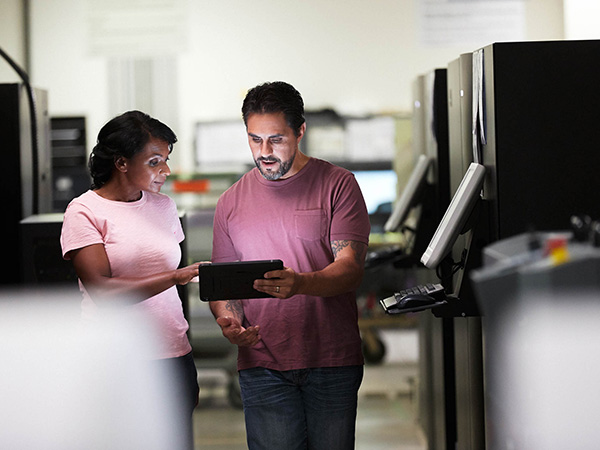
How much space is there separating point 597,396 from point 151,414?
103 cm

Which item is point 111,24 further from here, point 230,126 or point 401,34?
point 401,34

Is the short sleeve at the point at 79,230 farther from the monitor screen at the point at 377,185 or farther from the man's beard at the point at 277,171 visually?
the monitor screen at the point at 377,185

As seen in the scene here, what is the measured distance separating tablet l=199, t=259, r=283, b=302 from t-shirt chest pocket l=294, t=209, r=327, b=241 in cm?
16

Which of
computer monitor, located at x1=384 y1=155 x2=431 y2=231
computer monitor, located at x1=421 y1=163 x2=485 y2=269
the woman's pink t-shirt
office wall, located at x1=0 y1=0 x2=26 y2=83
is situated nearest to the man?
the woman's pink t-shirt

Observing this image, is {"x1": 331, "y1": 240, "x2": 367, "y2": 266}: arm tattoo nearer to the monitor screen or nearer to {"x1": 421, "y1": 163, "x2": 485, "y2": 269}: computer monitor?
{"x1": 421, "y1": 163, "x2": 485, "y2": 269}: computer monitor

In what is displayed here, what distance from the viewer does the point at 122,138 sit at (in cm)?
186

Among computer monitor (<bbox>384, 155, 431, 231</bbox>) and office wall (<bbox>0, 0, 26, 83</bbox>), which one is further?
office wall (<bbox>0, 0, 26, 83</bbox>)

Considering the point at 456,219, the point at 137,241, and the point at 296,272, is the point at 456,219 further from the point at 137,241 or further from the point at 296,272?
the point at 137,241

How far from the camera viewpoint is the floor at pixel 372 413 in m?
4.05

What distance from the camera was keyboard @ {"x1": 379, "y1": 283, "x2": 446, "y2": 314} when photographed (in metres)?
2.13

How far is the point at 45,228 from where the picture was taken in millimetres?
2410

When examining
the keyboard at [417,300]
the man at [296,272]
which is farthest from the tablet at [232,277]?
the keyboard at [417,300]

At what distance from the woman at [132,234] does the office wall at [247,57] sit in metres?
4.14

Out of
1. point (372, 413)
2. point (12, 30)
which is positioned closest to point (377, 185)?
point (372, 413)
